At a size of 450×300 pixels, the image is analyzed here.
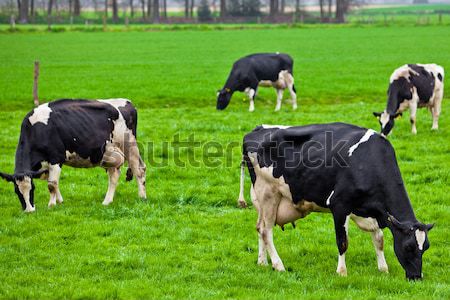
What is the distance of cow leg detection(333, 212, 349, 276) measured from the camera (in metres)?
9.03

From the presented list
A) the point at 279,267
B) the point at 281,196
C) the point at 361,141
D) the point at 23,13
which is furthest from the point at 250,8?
the point at 279,267

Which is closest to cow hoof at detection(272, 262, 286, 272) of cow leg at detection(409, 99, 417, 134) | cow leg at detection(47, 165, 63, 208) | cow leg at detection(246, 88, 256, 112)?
cow leg at detection(47, 165, 63, 208)

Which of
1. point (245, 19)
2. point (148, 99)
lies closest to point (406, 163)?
point (148, 99)

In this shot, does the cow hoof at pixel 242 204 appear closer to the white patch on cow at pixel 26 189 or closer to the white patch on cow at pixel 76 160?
the white patch on cow at pixel 76 160

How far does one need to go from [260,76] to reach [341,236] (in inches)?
672

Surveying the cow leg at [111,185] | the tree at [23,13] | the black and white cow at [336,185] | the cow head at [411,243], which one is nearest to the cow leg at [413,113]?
the cow leg at [111,185]

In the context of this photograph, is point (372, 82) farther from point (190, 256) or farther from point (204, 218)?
point (190, 256)

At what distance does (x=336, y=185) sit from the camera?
359 inches

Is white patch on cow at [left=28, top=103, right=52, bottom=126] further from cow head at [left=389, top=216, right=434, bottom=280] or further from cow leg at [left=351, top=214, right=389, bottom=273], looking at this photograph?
cow head at [left=389, top=216, right=434, bottom=280]

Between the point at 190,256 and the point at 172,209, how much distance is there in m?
→ 2.77

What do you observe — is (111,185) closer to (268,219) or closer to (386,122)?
(268,219)

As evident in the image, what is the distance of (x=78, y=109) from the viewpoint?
13.5 m

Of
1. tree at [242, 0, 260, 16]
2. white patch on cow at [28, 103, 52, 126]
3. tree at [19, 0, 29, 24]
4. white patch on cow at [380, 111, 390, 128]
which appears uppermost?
tree at [242, 0, 260, 16]

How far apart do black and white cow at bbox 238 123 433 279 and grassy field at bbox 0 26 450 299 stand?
1.57 feet
